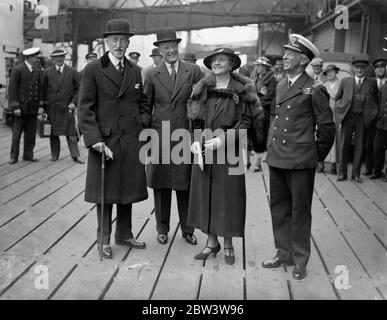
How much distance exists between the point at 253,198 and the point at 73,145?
13.4ft

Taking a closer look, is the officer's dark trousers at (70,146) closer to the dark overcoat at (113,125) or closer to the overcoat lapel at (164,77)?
the overcoat lapel at (164,77)

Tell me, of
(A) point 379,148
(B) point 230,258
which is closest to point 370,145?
(A) point 379,148

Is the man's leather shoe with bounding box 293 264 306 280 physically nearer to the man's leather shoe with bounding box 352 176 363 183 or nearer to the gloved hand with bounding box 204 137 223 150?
the gloved hand with bounding box 204 137 223 150

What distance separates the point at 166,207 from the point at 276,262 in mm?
1250

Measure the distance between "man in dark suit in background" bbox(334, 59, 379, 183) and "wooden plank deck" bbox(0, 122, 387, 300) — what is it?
1.34 meters

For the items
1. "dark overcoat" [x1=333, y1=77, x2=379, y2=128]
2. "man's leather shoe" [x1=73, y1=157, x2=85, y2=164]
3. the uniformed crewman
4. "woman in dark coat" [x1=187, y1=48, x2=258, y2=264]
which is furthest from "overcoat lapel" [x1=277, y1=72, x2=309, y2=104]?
"man's leather shoe" [x1=73, y1=157, x2=85, y2=164]

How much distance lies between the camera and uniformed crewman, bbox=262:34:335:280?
418 cm

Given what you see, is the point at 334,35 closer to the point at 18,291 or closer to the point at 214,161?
the point at 214,161

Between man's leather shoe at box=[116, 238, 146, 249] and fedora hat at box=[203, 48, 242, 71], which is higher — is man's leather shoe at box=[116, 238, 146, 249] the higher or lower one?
the lower one

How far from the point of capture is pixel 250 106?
4.62 meters

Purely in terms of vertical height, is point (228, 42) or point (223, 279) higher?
point (228, 42)

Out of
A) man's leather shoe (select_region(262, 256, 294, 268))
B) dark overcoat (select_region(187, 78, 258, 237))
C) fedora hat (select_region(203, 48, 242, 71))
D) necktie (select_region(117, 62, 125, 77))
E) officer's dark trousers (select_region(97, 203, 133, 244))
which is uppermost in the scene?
fedora hat (select_region(203, 48, 242, 71))
